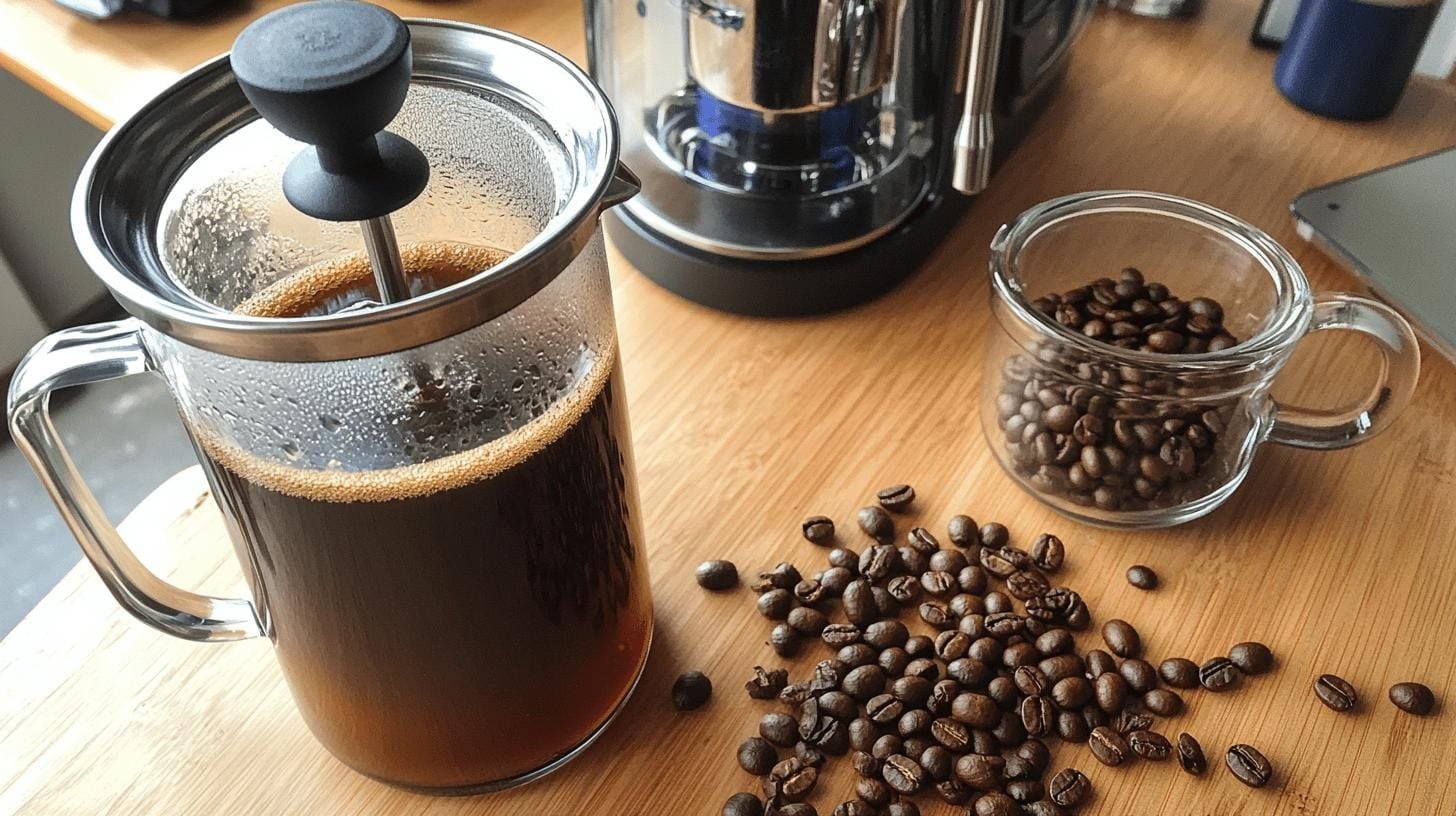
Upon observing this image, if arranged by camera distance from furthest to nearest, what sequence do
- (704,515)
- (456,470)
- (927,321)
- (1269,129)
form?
1. (1269,129)
2. (927,321)
3. (704,515)
4. (456,470)

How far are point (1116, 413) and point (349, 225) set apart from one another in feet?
1.34

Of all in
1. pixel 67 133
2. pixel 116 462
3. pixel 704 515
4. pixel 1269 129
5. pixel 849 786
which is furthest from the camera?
pixel 116 462

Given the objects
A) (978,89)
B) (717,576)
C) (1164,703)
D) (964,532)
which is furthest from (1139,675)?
(978,89)

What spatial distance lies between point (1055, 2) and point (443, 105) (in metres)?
0.50

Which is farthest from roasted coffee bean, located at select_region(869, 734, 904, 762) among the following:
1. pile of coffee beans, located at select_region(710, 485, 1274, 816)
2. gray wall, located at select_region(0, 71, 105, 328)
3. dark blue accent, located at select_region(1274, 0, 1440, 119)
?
gray wall, located at select_region(0, 71, 105, 328)

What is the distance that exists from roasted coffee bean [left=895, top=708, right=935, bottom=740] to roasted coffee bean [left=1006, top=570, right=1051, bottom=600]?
0.10 metres

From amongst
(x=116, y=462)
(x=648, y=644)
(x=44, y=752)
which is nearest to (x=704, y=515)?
(x=648, y=644)

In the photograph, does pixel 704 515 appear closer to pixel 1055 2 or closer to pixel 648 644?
pixel 648 644

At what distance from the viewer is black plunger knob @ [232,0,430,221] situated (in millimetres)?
331

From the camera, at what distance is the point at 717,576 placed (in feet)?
2.00

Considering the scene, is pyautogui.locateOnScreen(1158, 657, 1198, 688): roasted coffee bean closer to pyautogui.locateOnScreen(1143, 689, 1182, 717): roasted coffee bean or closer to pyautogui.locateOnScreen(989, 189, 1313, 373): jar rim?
pyautogui.locateOnScreen(1143, 689, 1182, 717): roasted coffee bean

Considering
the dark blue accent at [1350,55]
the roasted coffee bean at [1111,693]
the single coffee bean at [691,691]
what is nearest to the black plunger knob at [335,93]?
the single coffee bean at [691,691]

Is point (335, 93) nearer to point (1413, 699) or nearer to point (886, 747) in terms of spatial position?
point (886, 747)

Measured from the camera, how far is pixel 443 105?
17.9 inches
